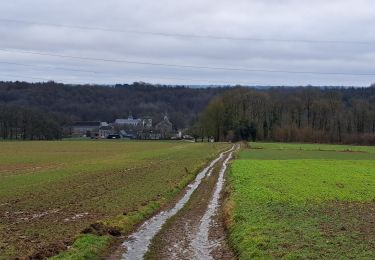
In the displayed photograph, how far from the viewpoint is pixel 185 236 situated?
1909 cm

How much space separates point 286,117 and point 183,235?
161873 mm

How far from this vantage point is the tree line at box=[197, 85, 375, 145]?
165 metres

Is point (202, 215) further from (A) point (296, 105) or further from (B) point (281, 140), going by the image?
(A) point (296, 105)

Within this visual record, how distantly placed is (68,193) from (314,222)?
638 inches

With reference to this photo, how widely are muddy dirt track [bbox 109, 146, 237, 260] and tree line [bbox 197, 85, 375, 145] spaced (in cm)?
13592

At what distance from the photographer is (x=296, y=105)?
595ft

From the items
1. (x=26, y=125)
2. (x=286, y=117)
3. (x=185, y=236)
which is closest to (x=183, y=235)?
(x=185, y=236)

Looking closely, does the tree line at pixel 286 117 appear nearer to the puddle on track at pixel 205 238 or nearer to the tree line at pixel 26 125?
the tree line at pixel 26 125

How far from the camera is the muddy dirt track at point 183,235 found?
1597 centimetres

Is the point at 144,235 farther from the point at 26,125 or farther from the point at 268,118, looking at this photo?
the point at 26,125

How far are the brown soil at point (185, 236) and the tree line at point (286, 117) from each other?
137m

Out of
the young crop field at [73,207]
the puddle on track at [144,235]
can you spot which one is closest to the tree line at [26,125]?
the young crop field at [73,207]

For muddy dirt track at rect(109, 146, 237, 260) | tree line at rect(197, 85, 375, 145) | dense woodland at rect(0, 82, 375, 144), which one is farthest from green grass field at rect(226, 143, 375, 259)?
dense woodland at rect(0, 82, 375, 144)

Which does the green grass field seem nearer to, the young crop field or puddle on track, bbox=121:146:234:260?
puddle on track, bbox=121:146:234:260
